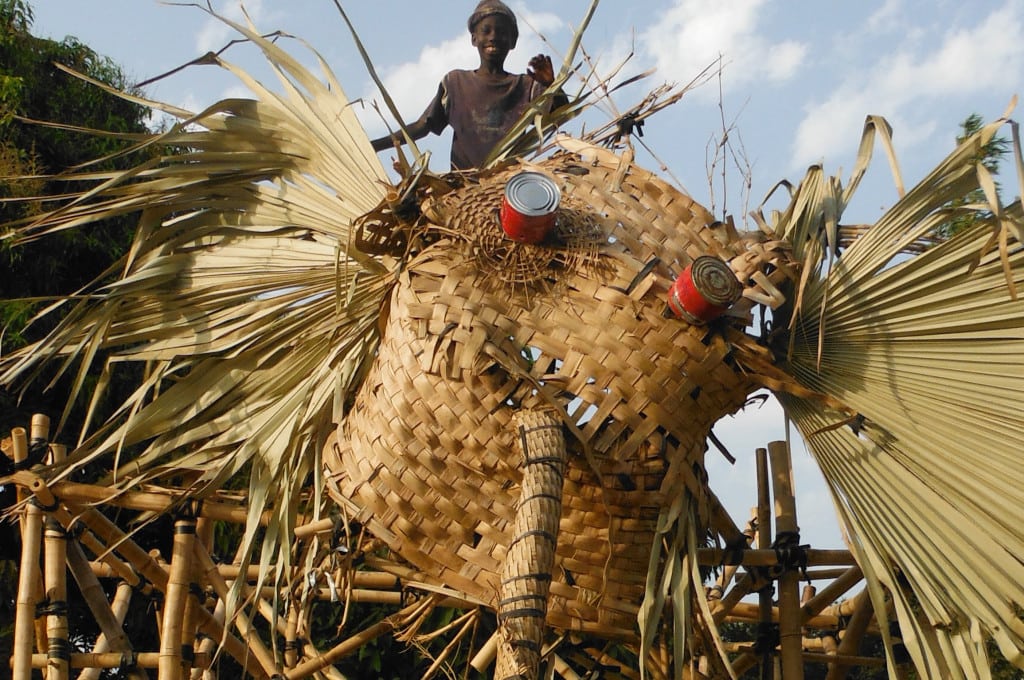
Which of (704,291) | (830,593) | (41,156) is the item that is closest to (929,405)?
(704,291)

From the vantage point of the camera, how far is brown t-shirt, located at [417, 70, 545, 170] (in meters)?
3.28

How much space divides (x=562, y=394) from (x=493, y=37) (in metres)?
1.22

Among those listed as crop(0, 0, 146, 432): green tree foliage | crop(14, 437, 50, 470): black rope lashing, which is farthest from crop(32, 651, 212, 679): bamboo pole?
crop(0, 0, 146, 432): green tree foliage

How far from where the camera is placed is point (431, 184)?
2723mm

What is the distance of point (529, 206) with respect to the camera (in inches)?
98.2

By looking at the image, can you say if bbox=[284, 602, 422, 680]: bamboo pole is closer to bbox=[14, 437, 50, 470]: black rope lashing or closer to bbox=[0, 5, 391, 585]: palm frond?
bbox=[0, 5, 391, 585]: palm frond

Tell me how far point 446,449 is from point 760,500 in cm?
104

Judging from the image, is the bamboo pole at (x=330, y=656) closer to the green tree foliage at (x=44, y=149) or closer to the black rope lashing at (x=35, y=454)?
the black rope lashing at (x=35, y=454)

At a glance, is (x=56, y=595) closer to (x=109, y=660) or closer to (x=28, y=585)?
(x=28, y=585)

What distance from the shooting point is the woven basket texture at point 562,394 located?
2475 mm

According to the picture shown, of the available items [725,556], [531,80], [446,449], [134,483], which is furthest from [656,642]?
[531,80]

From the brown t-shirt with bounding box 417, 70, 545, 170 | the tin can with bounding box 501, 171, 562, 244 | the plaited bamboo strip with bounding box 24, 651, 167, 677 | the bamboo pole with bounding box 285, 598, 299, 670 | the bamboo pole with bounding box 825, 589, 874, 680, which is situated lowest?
the plaited bamboo strip with bounding box 24, 651, 167, 677

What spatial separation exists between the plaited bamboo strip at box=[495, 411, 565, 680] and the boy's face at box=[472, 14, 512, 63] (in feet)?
3.98

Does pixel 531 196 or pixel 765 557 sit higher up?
pixel 531 196
